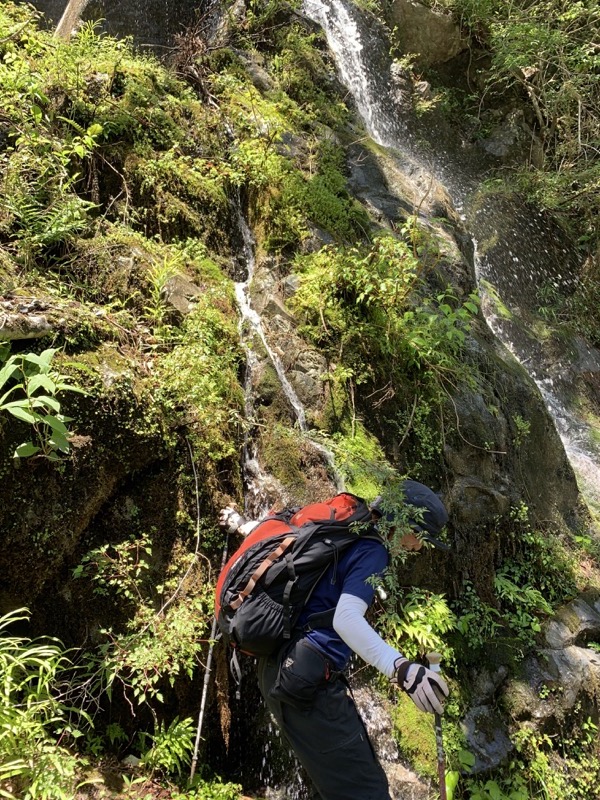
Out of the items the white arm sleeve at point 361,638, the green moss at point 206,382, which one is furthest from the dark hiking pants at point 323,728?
the green moss at point 206,382

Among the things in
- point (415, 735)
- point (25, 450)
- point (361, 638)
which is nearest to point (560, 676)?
point (415, 735)

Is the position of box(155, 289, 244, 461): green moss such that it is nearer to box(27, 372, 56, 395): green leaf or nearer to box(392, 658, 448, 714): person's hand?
box(27, 372, 56, 395): green leaf

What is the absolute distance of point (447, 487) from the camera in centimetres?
571

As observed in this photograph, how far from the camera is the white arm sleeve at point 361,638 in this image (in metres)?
2.82

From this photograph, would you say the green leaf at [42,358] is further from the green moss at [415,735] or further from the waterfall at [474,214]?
the waterfall at [474,214]

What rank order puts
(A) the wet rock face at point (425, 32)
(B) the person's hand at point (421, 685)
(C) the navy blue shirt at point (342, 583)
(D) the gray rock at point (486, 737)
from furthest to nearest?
(A) the wet rock face at point (425, 32), (D) the gray rock at point (486, 737), (C) the navy blue shirt at point (342, 583), (B) the person's hand at point (421, 685)

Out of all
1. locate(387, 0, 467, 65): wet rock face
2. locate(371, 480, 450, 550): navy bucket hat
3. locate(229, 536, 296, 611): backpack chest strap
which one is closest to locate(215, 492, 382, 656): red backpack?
locate(229, 536, 296, 611): backpack chest strap

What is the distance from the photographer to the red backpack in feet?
9.75

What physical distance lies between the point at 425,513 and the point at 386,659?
1051 mm

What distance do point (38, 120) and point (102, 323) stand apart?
1.98 metres

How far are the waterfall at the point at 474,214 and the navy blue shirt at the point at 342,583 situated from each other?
7.47 meters

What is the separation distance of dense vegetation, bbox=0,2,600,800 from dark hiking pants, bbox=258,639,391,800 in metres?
0.93

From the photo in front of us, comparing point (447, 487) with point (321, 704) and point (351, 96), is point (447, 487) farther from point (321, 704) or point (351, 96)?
point (351, 96)

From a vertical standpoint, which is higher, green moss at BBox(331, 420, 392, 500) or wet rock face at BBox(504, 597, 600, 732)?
green moss at BBox(331, 420, 392, 500)
